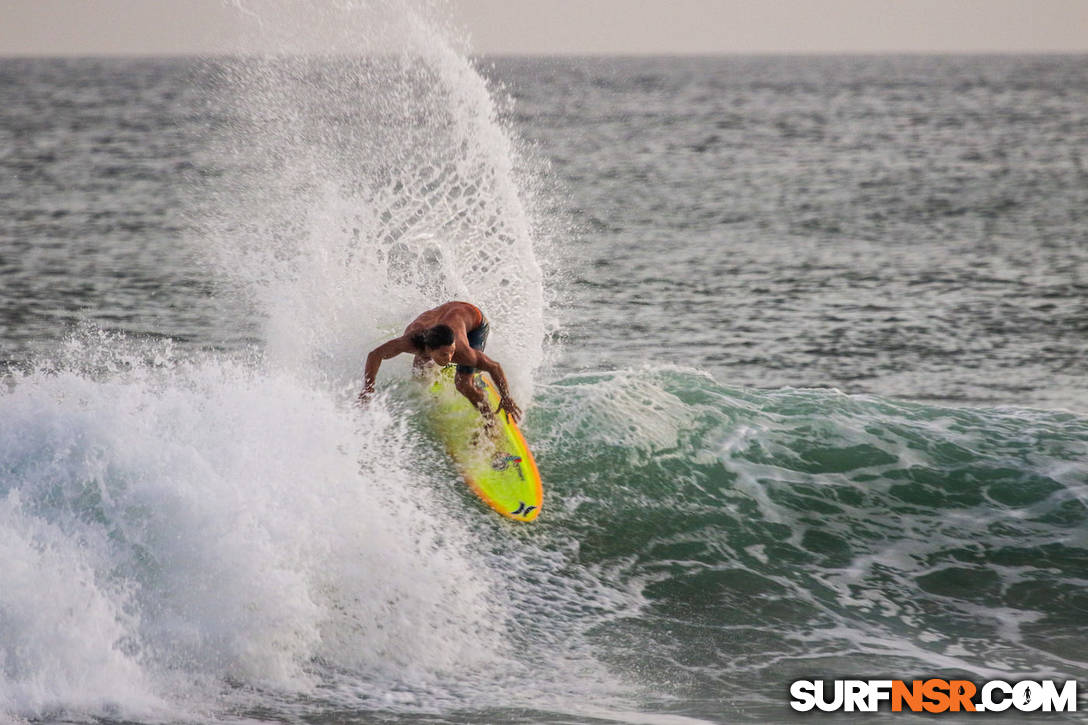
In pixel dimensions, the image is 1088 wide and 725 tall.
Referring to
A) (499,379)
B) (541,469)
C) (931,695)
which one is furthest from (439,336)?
(931,695)

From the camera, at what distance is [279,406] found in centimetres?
941

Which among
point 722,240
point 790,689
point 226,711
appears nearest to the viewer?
point 226,711

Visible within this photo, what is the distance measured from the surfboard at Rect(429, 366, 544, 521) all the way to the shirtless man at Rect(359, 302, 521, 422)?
0.51 feet

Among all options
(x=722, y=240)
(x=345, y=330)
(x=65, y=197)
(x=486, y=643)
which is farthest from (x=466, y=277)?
(x=65, y=197)

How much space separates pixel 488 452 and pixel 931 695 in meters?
4.40

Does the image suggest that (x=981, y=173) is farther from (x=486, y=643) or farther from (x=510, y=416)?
(x=486, y=643)

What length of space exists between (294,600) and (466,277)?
563cm

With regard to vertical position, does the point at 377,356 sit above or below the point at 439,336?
below

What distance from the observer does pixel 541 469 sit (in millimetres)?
11250

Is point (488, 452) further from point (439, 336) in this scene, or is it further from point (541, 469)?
point (439, 336)

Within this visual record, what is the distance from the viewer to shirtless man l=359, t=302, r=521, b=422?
1020 cm

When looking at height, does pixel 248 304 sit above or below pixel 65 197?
below

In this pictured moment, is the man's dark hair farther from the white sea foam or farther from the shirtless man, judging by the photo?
the white sea foam

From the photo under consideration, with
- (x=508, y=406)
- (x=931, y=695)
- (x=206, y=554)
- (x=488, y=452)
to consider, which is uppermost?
(x=508, y=406)
